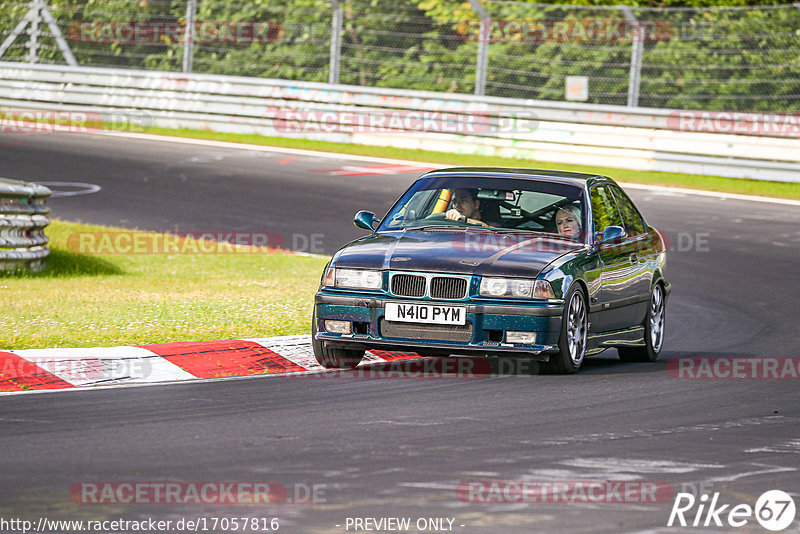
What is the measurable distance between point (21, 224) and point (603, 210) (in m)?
5.97

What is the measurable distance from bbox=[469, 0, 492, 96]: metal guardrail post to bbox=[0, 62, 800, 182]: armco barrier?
46 cm

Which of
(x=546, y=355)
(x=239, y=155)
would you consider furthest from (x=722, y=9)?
(x=546, y=355)

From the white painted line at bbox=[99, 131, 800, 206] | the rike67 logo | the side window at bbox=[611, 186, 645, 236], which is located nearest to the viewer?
the rike67 logo

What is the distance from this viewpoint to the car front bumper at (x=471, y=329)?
8742 mm

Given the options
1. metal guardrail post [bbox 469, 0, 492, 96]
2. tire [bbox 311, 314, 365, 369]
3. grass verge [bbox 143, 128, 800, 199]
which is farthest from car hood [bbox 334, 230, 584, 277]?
metal guardrail post [bbox 469, 0, 492, 96]

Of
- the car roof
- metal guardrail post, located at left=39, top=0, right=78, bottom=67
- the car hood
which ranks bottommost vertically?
the car hood

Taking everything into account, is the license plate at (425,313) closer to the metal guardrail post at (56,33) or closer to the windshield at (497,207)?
the windshield at (497,207)

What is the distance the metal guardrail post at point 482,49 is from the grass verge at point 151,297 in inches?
369

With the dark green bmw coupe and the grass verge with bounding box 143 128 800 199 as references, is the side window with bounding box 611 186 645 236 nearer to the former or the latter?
the dark green bmw coupe

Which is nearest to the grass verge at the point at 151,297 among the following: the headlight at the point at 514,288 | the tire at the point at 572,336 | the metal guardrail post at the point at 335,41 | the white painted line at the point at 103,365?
the white painted line at the point at 103,365

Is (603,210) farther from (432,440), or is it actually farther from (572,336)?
(432,440)

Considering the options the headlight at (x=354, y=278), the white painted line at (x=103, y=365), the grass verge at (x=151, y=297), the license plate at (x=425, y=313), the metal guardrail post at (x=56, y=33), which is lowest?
the grass verge at (x=151, y=297)

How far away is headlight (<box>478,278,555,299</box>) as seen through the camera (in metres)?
8.77

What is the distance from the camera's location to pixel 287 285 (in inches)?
522
